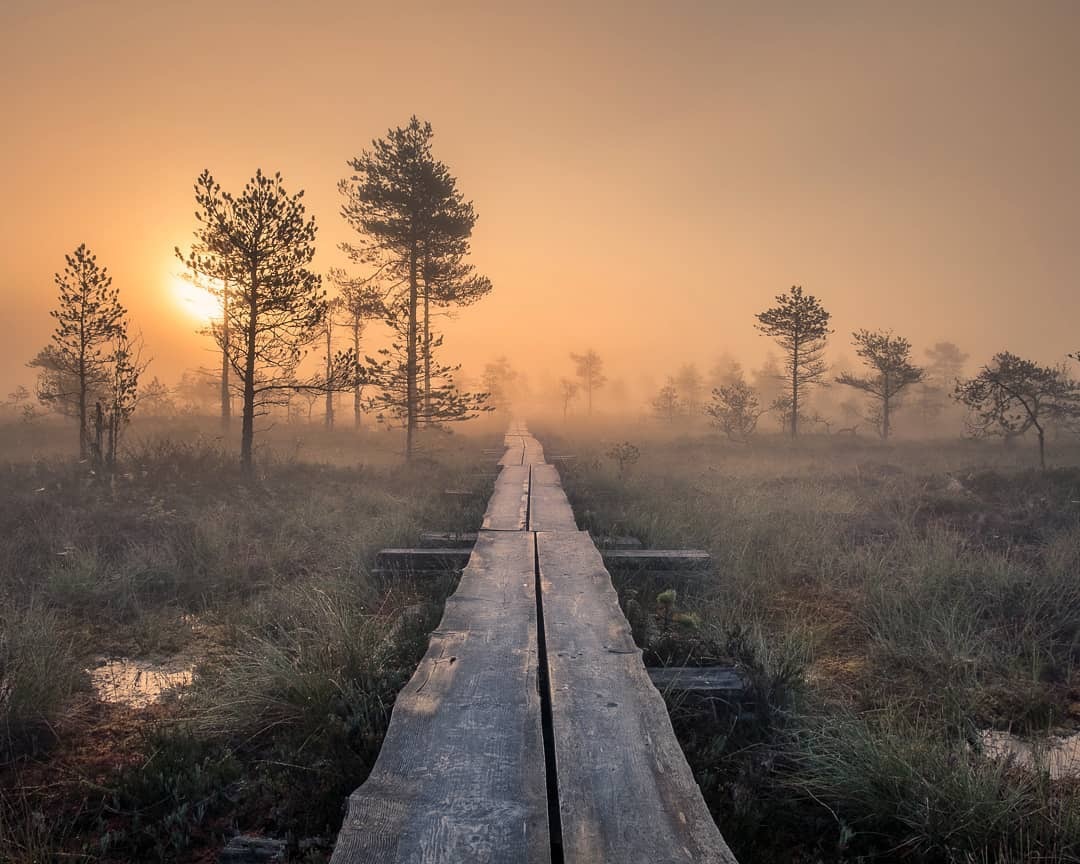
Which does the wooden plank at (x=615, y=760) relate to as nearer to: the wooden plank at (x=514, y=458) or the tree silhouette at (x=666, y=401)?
the wooden plank at (x=514, y=458)

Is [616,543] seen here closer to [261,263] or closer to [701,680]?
[701,680]

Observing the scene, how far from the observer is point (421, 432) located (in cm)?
2781

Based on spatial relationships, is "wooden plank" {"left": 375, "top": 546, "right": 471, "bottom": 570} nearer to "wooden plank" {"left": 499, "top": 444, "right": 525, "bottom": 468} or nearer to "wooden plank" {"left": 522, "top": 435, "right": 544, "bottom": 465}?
"wooden plank" {"left": 499, "top": 444, "right": 525, "bottom": 468}

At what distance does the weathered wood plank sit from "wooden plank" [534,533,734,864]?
10.3 ft

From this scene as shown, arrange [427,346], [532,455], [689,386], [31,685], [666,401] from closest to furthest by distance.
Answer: [31,685] → [532,455] → [427,346] → [666,401] → [689,386]

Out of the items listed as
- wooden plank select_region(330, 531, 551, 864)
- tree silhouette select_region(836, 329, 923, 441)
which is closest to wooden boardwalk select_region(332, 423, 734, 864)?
wooden plank select_region(330, 531, 551, 864)

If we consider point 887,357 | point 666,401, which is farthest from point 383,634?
point 666,401

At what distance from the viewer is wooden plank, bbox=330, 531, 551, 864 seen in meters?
1.83

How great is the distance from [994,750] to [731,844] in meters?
1.92

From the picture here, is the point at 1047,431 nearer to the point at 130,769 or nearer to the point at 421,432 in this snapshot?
the point at 421,432

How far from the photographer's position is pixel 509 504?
8.65 metres

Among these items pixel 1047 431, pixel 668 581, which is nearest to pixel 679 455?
pixel 668 581

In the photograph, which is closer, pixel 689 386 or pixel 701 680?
pixel 701 680

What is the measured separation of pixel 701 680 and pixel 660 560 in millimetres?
2505
